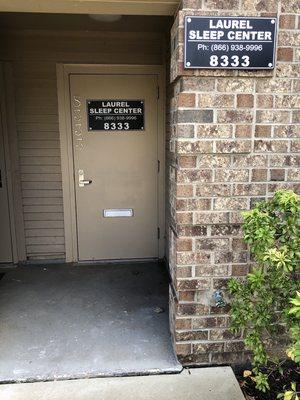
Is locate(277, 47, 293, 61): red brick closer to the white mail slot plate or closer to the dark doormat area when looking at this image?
the dark doormat area

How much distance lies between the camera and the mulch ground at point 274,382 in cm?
228

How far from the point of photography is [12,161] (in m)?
4.11

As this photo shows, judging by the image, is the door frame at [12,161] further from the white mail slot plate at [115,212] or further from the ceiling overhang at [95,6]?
the ceiling overhang at [95,6]

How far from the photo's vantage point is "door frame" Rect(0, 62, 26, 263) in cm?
397

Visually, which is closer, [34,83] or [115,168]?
[34,83]

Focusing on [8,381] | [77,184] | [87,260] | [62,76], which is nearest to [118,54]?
[62,76]

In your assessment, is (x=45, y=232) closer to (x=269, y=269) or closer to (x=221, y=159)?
(x=221, y=159)

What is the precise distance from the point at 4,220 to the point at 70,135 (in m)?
1.23

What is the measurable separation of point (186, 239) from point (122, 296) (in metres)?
1.37

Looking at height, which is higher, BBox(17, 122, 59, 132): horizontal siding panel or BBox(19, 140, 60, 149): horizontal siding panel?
BBox(17, 122, 59, 132): horizontal siding panel

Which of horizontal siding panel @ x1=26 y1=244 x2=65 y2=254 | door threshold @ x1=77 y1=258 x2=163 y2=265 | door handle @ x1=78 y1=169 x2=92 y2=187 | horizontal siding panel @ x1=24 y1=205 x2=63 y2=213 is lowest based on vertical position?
door threshold @ x1=77 y1=258 x2=163 y2=265

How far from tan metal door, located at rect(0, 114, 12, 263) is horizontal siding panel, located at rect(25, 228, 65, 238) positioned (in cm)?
22

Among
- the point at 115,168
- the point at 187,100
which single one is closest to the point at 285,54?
the point at 187,100

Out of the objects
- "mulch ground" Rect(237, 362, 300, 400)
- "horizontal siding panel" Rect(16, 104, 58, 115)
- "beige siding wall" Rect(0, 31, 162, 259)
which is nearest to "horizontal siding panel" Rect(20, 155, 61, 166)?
"beige siding wall" Rect(0, 31, 162, 259)
